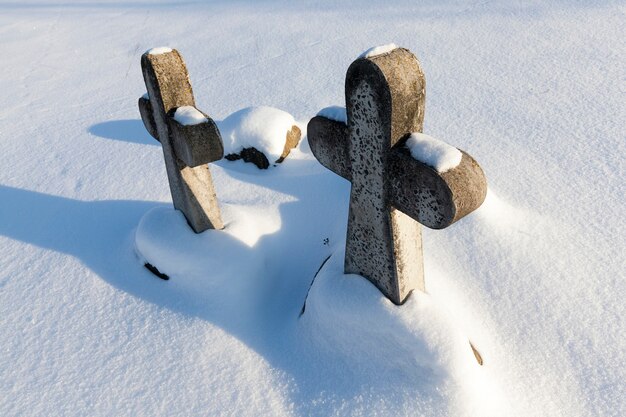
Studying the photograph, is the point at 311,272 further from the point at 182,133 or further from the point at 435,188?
the point at 435,188

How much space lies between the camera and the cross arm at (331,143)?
2066 mm

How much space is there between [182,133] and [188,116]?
9cm

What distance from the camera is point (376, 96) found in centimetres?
174

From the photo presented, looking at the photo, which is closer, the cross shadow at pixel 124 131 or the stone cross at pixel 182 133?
the stone cross at pixel 182 133

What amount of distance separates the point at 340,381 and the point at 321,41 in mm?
4683

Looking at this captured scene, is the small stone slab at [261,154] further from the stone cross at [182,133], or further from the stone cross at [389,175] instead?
the stone cross at [389,175]

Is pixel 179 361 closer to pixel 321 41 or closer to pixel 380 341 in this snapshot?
pixel 380 341

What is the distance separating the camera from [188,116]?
2443 millimetres

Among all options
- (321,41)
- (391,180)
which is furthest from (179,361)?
(321,41)

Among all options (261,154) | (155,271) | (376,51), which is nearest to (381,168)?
(376,51)

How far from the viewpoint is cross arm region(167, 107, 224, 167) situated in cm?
239

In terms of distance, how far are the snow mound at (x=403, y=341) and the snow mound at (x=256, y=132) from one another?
162cm

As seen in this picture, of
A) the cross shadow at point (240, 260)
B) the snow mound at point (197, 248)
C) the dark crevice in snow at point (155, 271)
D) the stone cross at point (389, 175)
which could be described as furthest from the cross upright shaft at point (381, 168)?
the dark crevice in snow at point (155, 271)

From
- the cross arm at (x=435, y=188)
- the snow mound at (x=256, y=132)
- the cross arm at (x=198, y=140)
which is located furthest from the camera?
the snow mound at (x=256, y=132)
